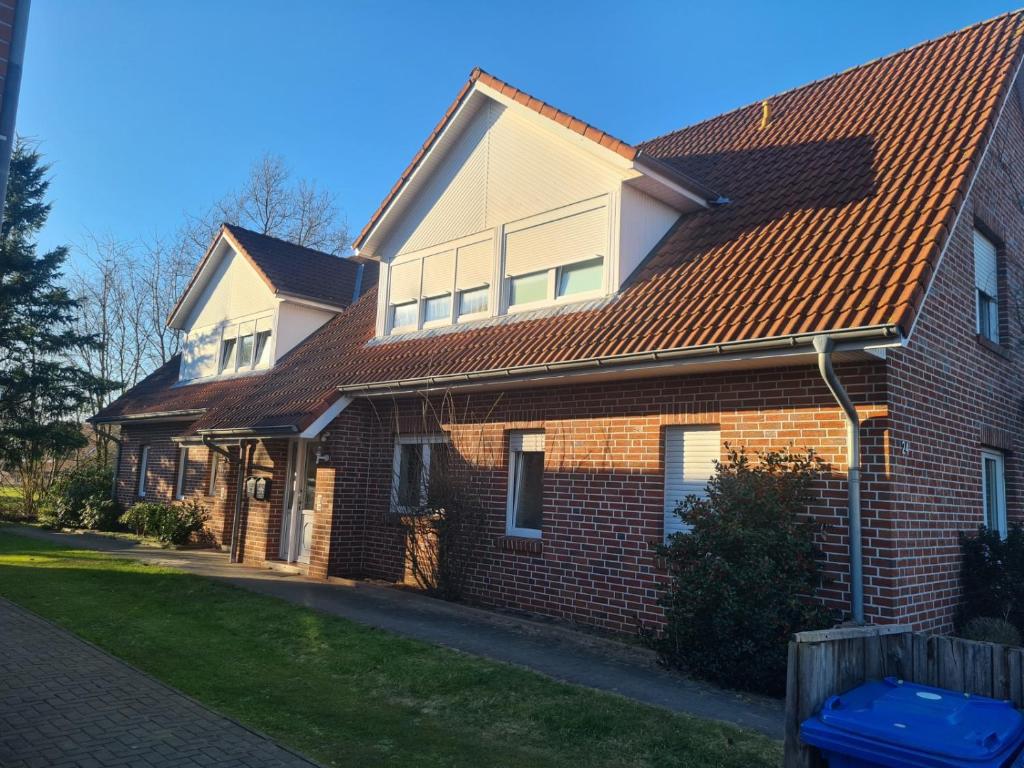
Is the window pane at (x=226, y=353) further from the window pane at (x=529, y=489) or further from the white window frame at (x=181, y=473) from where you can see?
the window pane at (x=529, y=489)

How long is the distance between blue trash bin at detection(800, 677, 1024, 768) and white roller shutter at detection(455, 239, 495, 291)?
902 centimetres

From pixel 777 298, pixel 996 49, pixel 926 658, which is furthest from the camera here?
pixel 996 49

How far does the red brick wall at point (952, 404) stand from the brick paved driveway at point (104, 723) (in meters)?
5.77

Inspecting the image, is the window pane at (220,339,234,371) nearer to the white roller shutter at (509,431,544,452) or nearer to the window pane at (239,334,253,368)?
the window pane at (239,334,253,368)

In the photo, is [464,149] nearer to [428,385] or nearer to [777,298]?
[428,385]

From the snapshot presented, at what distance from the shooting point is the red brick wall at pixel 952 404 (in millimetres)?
7484

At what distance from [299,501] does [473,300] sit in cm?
514

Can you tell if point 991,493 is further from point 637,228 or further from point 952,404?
point 637,228

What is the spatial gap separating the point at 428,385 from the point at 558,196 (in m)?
3.37

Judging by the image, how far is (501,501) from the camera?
10773 mm

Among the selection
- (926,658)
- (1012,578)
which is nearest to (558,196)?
(1012,578)

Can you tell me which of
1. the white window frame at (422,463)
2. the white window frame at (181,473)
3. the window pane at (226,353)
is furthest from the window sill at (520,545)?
the white window frame at (181,473)

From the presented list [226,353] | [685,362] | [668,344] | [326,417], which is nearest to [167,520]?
[226,353]

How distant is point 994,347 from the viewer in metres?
9.64
